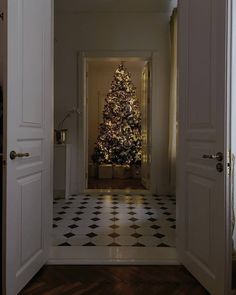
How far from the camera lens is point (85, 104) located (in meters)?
5.12

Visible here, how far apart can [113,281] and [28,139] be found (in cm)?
125

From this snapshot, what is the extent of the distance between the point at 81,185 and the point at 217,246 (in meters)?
3.60

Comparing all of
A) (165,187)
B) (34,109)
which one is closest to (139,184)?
(165,187)

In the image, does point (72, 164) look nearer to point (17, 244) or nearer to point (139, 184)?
point (139, 184)

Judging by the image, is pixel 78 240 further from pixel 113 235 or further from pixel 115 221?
pixel 115 221

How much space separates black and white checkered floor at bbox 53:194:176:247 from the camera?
286cm

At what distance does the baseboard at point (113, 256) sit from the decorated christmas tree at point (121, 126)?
442cm

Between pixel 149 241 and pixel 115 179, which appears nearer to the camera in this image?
pixel 149 241

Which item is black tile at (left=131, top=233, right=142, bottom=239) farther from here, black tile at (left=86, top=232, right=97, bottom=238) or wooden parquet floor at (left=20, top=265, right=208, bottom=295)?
wooden parquet floor at (left=20, top=265, right=208, bottom=295)

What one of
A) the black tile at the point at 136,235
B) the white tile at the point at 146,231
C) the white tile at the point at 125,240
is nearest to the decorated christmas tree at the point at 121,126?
the white tile at the point at 146,231

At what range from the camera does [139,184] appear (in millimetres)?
6184

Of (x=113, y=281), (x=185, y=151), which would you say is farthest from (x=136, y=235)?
(x=185, y=151)

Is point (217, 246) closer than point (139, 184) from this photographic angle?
Yes

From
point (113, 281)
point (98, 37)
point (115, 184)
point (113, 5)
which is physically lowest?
point (113, 281)
